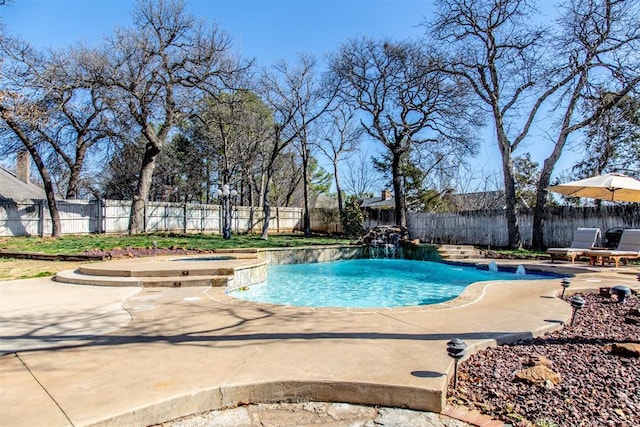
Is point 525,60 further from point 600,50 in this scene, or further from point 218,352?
point 218,352

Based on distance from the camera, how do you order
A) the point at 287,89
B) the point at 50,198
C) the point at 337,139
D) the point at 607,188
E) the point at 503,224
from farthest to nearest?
1. the point at 337,139
2. the point at 287,89
3. the point at 50,198
4. the point at 503,224
5. the point at 607,188

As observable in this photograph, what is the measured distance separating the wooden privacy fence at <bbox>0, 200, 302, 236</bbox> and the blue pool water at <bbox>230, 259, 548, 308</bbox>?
11279 mm

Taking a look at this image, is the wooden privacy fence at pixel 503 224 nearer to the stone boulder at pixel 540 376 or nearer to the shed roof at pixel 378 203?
the shed roof at pixel 378 203

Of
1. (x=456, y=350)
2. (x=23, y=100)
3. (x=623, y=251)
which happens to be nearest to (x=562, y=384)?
(x=456, y=350)

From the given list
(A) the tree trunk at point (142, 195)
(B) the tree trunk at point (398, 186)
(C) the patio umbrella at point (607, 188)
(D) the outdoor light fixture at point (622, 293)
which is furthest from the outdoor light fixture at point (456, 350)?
(A) the tree trunk at point (142, 195)

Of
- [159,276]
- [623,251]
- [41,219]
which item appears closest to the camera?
[159,276]

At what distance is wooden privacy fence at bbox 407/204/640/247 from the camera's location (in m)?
13.0

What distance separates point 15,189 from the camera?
2095 cm

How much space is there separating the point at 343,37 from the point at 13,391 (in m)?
18.2

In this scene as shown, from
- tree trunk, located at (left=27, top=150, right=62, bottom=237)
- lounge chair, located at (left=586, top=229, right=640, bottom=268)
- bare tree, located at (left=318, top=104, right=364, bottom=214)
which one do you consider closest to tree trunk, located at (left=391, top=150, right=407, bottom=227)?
lounge chair, located at (left=586, top=229, right=640, bottom=268)

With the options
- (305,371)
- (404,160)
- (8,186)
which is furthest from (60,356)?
(404,160)

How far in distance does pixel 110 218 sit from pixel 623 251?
64.8 feet

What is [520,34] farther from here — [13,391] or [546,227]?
[13,391]

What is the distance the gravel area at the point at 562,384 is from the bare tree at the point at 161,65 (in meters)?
17.1
